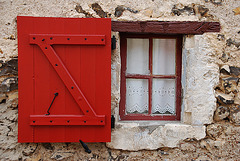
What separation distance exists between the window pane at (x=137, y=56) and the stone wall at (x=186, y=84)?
212 mm

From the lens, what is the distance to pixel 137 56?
74.0 inches

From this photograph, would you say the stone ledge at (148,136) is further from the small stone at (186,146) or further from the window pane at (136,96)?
the window pane at (136,96)

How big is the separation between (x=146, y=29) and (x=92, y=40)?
22.0 inches

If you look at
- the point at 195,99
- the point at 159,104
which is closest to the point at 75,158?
the point at 159,104

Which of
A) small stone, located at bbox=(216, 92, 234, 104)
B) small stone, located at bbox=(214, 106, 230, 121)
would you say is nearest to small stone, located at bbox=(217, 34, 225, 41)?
small stone, located at bbox=(216, 92, 234, 104)

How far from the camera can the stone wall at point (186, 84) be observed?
5.53 ft

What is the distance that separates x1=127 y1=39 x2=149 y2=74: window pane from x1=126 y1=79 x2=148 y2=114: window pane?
122 millimetres

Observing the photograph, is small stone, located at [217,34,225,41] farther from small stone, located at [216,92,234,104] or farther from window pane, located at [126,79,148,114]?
window pane, located at [126,79,148,114]

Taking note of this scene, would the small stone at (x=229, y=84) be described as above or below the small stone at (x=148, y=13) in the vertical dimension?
below

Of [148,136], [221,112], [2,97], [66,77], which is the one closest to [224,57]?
[221,112]

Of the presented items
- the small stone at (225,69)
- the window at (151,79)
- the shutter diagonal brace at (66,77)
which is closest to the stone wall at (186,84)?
the small stone at (225,69)

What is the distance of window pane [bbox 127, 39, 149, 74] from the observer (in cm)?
187

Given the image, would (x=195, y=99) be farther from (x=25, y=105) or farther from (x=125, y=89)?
(x=25, y=105)

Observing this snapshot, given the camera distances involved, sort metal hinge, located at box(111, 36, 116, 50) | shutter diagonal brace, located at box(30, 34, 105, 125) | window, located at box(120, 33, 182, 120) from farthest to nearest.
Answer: window, located at box(120, 33, 182, 120)
metal hinge, located at box(111, 36, 116, 50)
shutter diagonal brace, located at box(30, 34, 105, 125)
